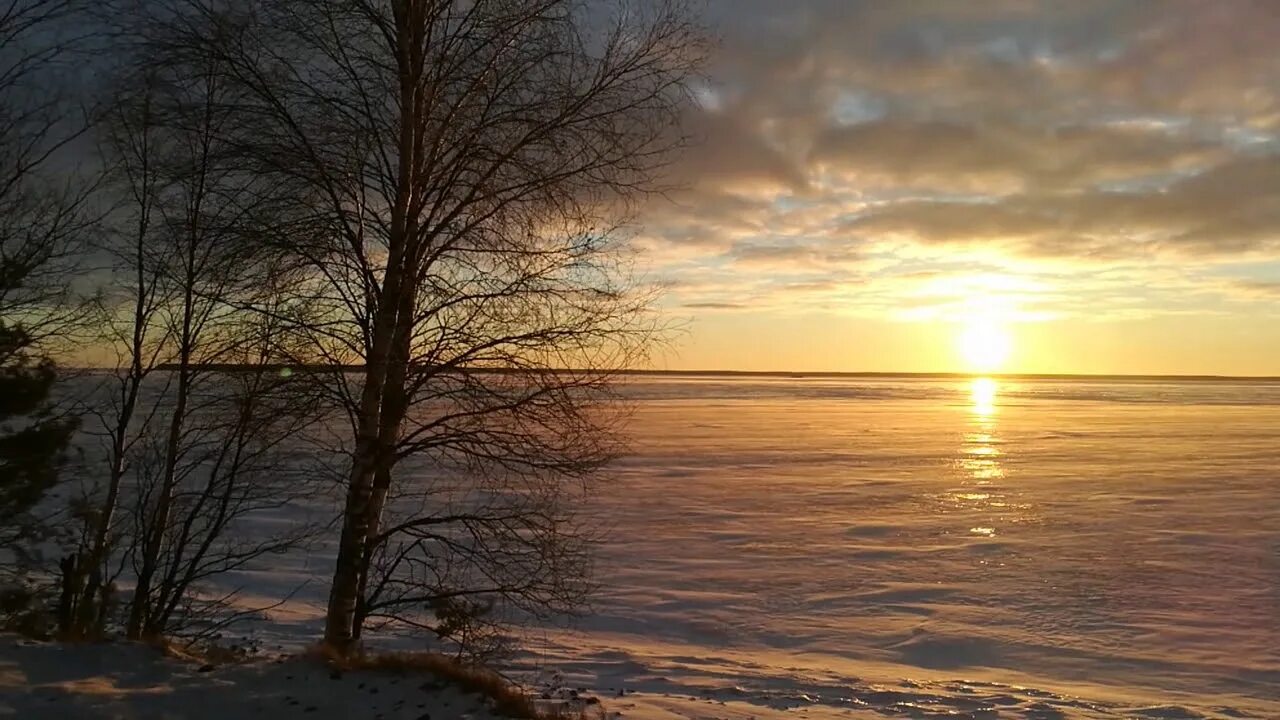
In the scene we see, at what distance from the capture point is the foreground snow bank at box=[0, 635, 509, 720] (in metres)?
6.73

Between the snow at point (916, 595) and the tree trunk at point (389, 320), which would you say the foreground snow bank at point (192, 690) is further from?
the tree trunk at point (389, 320)

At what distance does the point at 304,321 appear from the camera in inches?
282

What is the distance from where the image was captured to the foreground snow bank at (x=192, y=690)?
6730mm

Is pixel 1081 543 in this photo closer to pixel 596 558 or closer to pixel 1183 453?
pixel 596 558

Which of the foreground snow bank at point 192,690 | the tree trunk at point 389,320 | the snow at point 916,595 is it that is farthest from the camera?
the snow at point 916,595

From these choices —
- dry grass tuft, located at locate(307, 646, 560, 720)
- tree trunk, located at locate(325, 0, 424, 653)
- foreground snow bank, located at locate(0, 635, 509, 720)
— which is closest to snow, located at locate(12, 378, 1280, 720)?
foreground snow bank, located at locate(0, 635, 509, 720)

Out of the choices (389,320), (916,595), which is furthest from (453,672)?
(916,595)


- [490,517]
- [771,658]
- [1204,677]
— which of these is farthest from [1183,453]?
[490,517]

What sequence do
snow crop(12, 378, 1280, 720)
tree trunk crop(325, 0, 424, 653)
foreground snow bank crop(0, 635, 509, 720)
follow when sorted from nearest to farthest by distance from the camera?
1. foreground snow bank crop(0, 635, 509, 720)
2. tree trunk crop(325, 0, 424, 653)
3. snow crop(12, 378, 1280, 720)

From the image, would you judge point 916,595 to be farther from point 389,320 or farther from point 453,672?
point 389,320

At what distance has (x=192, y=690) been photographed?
23.7 ft

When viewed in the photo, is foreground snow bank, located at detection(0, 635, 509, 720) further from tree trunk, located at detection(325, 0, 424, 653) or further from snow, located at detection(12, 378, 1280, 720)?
tree trunk, located at detection(325, 0, 424, 653)

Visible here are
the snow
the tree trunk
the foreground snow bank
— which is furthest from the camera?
the snow

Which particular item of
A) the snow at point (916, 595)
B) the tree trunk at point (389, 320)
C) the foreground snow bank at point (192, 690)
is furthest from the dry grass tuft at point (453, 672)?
the tree trunk at point (389, 320)
